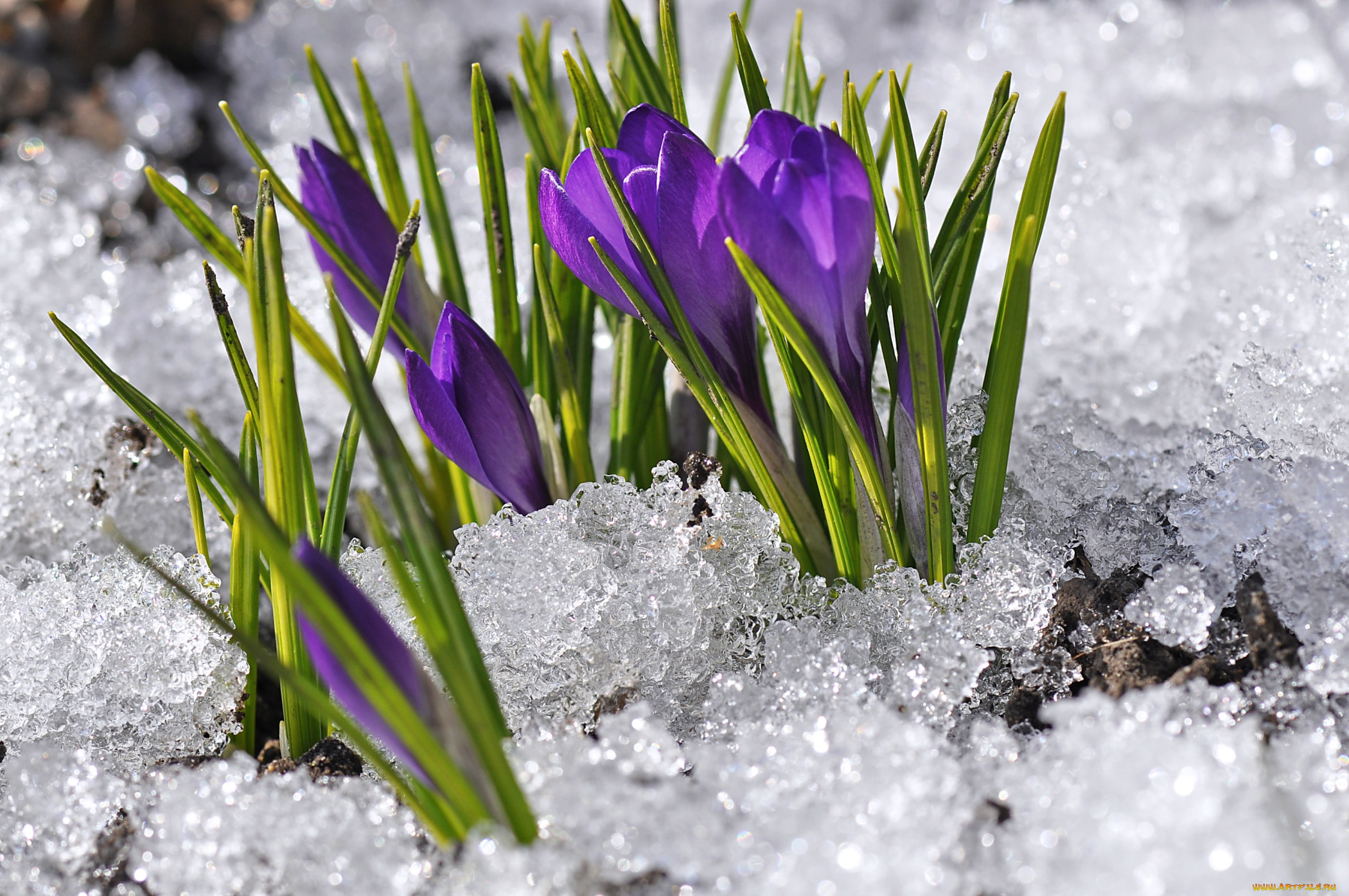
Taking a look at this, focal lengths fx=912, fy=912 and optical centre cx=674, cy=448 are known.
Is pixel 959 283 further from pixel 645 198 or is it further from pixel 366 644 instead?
pixel 366 644

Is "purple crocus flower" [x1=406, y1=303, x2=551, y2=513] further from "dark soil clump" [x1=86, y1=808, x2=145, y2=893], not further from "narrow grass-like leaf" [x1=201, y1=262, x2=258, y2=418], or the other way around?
"dark soil clump" [x1=86, y1=808, x2=145, y2=893]

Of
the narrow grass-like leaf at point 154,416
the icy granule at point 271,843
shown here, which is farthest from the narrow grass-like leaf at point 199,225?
the icy granule at point 271,843

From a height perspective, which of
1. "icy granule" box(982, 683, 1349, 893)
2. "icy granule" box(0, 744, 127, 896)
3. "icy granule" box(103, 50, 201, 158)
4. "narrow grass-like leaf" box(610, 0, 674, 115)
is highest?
"icy granule" box(103, 50, 201, 158)

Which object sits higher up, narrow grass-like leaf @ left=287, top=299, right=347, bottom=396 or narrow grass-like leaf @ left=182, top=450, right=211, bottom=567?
narrow grass-like leaf @ left=287, top=299, right=347, bottom=396

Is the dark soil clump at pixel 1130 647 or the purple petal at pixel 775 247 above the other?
the purple petal at pixel 775 247

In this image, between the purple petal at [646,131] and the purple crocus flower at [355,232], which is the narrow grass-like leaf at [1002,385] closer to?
the purple petal at [646,131]

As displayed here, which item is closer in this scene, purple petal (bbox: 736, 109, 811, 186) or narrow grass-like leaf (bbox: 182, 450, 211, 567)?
purple petal (bbox: 736, 109, 811, 186)

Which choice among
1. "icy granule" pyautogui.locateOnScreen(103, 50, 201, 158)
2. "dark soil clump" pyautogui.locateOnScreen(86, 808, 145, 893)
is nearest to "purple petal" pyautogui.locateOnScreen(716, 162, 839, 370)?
"dark soil clump" pyautogui.locateOnScreen(86, 808, 145, 893)
